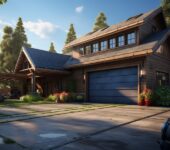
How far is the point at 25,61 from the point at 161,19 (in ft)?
51.2

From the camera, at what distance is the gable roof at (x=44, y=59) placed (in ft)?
67.0

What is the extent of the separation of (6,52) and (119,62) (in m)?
23.9

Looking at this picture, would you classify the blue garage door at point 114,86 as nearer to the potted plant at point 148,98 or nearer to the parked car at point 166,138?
the potted plant at point 148,98

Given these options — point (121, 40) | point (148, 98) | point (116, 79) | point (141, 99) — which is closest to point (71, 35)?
point (121, 40)

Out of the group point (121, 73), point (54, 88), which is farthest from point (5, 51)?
point (121, 73)

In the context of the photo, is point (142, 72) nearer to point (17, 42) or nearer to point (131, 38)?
point (131, 38)

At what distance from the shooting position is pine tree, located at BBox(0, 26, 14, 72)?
111 feet

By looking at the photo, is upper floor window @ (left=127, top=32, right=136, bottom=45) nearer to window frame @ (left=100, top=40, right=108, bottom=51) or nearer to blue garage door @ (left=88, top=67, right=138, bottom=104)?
window frame @ (left=100, top=40, right=108, bottom=51)

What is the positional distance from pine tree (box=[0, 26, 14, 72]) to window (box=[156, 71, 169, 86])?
24163 millimetres

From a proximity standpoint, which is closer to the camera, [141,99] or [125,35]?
[141,99]

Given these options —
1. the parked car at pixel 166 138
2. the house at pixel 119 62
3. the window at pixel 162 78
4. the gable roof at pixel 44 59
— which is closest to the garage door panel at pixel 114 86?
the house at pixel 119 62

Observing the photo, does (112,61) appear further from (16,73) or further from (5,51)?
(5,51)

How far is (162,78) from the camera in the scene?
18.0 meters

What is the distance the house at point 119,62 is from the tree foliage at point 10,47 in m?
12.0
